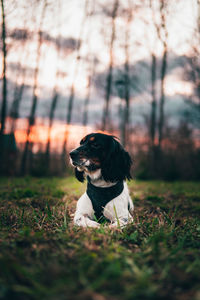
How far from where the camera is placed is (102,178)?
12.1 feet

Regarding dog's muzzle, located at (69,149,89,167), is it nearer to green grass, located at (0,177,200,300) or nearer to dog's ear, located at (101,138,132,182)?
dog's ear, located at (101,138,132,182)

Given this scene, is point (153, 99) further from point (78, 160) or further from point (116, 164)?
point (78, 160)

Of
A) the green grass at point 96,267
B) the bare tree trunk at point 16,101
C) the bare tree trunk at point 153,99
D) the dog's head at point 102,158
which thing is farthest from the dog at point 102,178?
the bare tree trunk at point 16,101

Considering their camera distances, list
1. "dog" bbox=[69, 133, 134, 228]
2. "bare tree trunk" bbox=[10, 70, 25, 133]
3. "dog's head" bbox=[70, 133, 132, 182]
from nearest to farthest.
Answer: "dog" bbox=[69, 133, 134, 228] → "dog's head" bbox=[70, 133, 132, 182] → "bare tree trunk" bbox=[10, 70, 25, 133]

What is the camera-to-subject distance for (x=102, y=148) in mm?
3811

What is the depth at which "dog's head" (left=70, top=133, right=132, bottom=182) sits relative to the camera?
143 inches

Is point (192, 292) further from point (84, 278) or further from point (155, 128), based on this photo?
point (155, 128)

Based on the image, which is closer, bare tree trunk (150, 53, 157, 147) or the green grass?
the green grass

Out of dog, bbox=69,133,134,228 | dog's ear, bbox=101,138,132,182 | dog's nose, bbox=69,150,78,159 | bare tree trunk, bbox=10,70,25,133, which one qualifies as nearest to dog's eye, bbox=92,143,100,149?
dog, bbox=69,133,134,228

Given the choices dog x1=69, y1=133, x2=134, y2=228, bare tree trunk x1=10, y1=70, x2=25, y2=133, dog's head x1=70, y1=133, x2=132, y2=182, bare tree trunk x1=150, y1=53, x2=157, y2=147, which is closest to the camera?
dog x1=69, y1=133, x2=134, y2=228

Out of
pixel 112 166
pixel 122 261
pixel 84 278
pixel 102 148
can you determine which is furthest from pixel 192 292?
pixel 102 148

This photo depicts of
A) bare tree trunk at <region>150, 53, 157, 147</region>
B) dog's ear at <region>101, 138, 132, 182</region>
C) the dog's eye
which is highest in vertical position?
bare tree trunk at <region>150, 53, 157, 147</region>

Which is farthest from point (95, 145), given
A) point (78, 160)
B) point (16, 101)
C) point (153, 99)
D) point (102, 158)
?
point (16, 101)

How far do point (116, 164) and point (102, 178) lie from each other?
0.33 m
